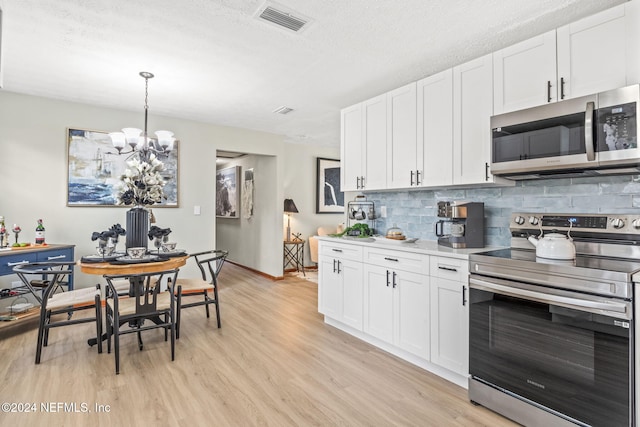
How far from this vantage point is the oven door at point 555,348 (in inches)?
62.9

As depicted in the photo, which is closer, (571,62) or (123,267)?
(571,62)

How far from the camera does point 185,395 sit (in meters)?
2.24

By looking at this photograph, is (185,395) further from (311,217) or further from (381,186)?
(311,217)

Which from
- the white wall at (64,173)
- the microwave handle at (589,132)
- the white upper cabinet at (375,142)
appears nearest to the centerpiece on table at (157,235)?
the white wall at (64,173)

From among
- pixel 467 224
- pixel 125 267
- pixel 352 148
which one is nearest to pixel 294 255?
pixel 352 148

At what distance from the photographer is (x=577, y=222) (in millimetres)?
2215

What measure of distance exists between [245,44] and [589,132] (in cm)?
243

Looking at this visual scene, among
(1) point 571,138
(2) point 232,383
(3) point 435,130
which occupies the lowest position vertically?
(2) point 232,383

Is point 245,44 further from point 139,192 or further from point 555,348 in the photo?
point 555,348

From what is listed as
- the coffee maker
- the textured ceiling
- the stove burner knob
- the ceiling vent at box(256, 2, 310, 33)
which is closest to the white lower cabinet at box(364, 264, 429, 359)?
the coffee maker

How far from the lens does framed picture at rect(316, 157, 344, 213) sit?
22.6ft

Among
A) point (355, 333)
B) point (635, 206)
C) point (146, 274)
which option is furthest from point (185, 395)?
point (635, 206)

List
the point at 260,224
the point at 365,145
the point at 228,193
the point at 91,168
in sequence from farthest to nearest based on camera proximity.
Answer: the point at 228,193 → the point at 260,224 → the point at 91,168 → the point at 365,145

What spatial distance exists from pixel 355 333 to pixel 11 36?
379cm
